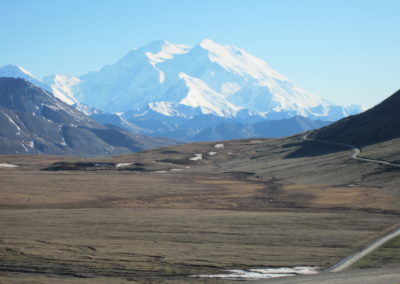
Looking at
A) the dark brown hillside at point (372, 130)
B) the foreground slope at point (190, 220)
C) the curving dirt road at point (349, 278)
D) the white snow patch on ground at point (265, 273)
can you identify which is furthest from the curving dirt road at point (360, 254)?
the dark brown hillside at point (372, 130)

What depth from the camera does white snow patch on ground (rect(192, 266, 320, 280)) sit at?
4906 cm

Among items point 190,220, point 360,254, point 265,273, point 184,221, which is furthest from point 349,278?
point 190,220

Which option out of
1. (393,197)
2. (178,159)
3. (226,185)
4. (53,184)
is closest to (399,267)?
(393,197)

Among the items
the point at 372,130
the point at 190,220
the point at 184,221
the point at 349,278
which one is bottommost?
the point at 349,278

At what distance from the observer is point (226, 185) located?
12406 centimetres

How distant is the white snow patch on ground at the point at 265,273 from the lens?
1932 inches

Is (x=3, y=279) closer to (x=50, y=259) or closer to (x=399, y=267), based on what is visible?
(x=50, y=259)

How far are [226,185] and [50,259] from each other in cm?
7279

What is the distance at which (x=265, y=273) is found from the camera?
50219mm

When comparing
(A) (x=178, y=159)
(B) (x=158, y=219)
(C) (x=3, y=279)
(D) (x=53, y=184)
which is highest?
(A) (x=178, y=159)

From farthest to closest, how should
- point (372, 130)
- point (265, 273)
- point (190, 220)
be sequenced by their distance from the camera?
point (372, 130)
point (190, 220)
point (265, 273)

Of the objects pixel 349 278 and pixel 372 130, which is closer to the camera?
pixel 349 278

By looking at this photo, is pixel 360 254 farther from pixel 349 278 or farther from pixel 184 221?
pixel 184 221

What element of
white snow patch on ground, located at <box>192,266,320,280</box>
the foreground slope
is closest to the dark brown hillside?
the foreground slope
